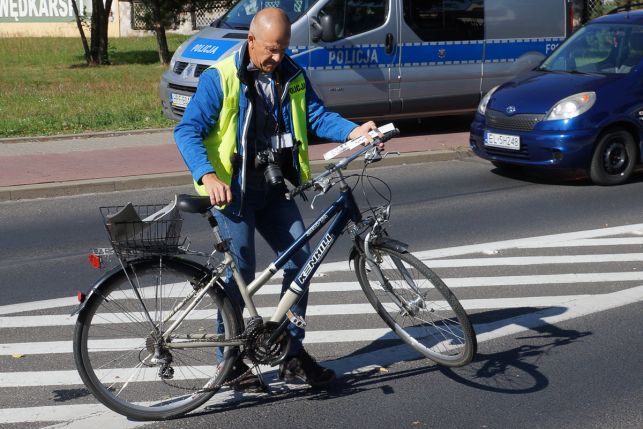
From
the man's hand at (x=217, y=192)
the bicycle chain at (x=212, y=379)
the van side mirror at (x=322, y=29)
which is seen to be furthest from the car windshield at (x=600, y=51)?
the man's hand at (x=217, y=192)

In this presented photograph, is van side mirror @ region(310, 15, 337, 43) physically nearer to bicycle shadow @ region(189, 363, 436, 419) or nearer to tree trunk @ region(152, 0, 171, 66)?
bicycle shadow @ region(189, 363, 436, 419)

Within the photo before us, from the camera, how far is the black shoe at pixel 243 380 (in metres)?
5.12

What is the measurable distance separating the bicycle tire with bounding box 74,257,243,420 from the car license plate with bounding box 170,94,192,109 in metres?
9.01

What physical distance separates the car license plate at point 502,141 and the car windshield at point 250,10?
134 inches

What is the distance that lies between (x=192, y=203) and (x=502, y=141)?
7.35 metres

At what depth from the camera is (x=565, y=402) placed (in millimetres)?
5211

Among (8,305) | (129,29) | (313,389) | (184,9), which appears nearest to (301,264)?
(313,389)

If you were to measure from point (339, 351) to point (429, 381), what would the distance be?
671 millimetres

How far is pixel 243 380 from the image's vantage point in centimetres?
521

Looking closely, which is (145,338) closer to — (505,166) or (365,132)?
(365,132)

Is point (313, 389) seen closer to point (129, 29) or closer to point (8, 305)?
point (8, 305)

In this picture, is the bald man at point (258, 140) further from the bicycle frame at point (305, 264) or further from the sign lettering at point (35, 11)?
the sign lettering at point (35, 11)

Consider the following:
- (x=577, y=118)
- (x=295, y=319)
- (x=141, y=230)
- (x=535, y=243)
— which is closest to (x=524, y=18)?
(x=577, y=118)

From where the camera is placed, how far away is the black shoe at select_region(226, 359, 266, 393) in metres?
5.12
